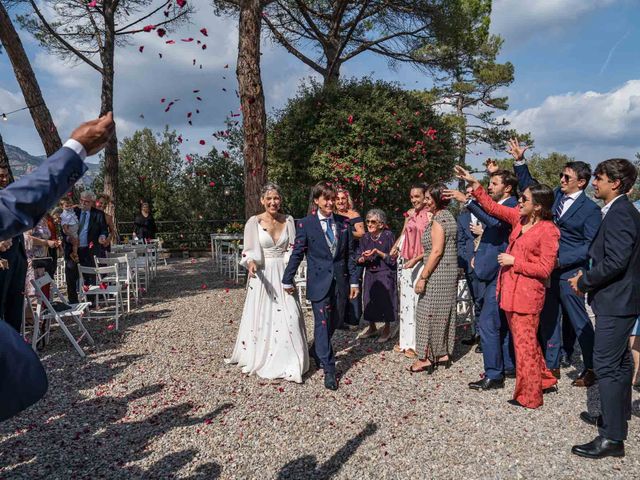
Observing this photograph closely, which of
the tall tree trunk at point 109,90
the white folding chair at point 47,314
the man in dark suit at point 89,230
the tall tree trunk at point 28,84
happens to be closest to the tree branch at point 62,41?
the tall tree trunk at point 109,90

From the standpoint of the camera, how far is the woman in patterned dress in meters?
4.94

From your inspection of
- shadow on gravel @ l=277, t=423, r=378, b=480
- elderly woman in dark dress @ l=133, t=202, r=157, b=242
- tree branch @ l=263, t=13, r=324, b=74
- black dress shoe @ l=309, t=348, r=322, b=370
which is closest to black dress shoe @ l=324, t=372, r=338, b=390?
black dress shoe @ l=309, t=348, r=322, b=370

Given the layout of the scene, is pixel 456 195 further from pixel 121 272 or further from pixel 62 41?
pixel 62 41

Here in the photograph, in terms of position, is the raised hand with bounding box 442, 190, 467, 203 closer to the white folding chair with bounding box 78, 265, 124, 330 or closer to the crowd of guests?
the crowd of guests

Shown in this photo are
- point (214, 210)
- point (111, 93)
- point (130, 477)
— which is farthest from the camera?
point (214, 210)

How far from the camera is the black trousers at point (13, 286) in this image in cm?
509

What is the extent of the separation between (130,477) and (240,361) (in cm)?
215

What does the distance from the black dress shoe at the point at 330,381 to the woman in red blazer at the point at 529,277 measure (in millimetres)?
1639

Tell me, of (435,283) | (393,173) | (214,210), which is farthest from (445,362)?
(214,210)

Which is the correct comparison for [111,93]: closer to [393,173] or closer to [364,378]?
[393,173]

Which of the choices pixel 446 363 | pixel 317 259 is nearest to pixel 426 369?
pixel 446 363

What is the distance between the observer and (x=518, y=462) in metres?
3.27

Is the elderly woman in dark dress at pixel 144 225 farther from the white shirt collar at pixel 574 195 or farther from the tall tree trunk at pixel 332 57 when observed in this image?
the white shirt collar at pixel 574 195

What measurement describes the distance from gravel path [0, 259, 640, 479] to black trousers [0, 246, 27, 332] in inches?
30.2
